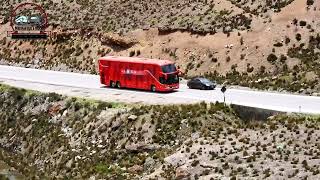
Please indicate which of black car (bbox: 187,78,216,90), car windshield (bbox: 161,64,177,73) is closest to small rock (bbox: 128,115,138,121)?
car windshield (bbox: 161,64,177,73)

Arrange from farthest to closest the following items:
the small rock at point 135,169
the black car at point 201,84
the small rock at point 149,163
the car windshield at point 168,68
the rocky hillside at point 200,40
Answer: the rocky hillside at point 200,40, the black car at point 201,84, the car windshield at point 168,68, the small rock at point 135,169, the small rock at point 149,163

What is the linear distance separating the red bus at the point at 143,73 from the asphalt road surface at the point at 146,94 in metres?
0.86

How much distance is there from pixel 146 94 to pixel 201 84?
20.9 feet

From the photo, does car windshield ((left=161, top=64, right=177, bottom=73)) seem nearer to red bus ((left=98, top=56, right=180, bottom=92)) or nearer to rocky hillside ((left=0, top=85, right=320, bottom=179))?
red bus ((left=98, top=56, right=180, bottom=92))

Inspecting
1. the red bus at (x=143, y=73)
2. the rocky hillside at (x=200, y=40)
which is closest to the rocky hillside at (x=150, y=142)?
the red bus at (x=143, y=73)

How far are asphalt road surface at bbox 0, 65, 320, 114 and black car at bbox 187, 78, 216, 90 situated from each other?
0.69m

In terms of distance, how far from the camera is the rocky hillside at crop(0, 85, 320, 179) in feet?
134

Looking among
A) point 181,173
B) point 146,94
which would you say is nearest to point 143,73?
point 146,94

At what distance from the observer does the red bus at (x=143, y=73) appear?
60.9 meters

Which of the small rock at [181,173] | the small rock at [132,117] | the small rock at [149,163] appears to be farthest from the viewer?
the small rock at [132,117]

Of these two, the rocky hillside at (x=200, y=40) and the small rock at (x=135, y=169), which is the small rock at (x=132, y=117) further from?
the rocky hillside at (x=200, y=40)

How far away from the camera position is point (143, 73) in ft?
203

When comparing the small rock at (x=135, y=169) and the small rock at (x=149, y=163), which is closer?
the small rock at (x=149, y=163)

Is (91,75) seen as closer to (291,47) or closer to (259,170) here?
(291,47)
